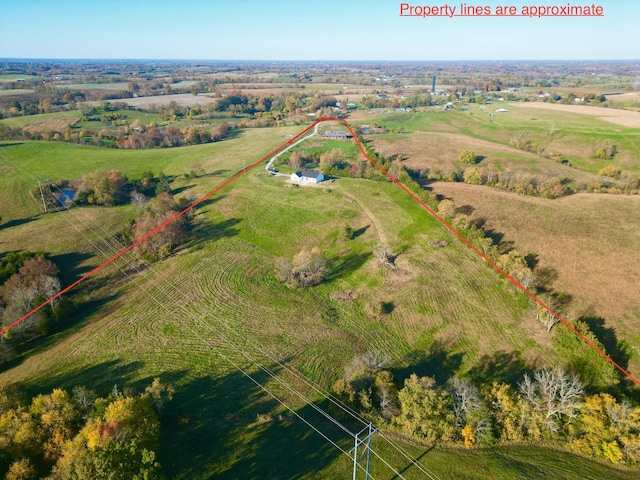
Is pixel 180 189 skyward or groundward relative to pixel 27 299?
skyward

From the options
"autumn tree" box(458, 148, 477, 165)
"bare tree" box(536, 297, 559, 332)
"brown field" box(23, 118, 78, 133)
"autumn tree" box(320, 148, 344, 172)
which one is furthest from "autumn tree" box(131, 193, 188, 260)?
"brown field" box(23, 118, 78, 133)

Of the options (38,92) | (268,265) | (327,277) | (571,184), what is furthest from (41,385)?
(38,92)

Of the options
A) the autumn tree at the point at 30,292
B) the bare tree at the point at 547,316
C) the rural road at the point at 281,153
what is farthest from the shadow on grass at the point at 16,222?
the bare tree at the point at 547,316

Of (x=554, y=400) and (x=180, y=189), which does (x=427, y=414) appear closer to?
(x=554, y=400)

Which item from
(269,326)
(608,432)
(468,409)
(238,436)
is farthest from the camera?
(269,326)

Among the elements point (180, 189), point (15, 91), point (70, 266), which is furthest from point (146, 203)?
point (15, 91)

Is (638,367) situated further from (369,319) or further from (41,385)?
(41,385)
